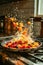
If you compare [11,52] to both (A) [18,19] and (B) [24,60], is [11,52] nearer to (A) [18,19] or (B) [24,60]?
(B) [24,60]

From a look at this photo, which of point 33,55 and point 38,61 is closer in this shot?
point 38,61

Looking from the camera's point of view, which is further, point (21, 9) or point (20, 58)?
point (21, 9)

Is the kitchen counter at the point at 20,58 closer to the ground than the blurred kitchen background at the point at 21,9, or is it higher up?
closer to the ground

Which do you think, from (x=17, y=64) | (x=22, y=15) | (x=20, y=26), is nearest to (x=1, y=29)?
(x=20, y=26)

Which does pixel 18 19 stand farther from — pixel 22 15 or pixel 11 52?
pixel 11 52

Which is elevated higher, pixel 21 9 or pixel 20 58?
pixel 21 9

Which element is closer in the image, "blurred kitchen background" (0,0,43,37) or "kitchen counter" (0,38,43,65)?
"kitchen counter" (0,38,43,65)

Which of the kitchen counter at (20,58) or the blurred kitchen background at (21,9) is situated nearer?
the kitchen counter at (20,58)

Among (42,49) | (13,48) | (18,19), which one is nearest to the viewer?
(13,48)

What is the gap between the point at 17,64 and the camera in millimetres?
1158

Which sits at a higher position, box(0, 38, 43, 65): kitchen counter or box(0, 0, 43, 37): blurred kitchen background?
box(0, 0, 43, 37): blurred kitchen background

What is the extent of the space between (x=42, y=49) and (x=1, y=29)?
1.22 meters

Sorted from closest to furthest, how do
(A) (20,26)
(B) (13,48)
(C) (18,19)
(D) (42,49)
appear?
(B) (13,48), (D) (42,49), (A) (20,26), (C) (18,19)

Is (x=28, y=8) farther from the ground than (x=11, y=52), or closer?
farther from the ground
